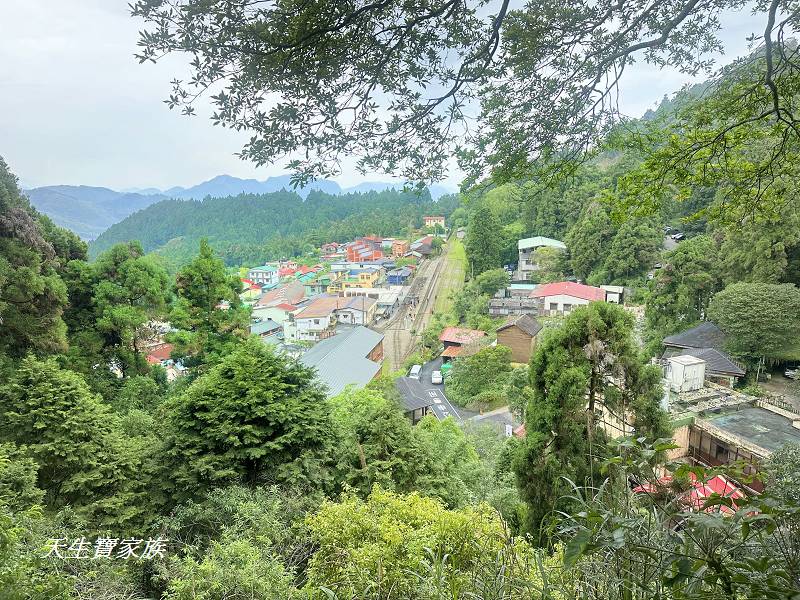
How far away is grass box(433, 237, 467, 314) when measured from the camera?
2830 centimetres

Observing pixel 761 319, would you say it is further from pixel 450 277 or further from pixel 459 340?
pixel 450 277

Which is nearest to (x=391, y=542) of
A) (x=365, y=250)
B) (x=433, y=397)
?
(x=433, y=397)

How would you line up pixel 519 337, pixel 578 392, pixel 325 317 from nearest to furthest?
pixel 578 392 < pixel 519 337 < pixel 325 317

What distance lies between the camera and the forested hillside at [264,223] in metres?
53.7

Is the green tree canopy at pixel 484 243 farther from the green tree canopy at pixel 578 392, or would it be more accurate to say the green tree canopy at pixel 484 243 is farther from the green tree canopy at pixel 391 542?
the green tree canopy at pixel 391 542

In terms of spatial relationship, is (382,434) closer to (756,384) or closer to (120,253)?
(120,253)

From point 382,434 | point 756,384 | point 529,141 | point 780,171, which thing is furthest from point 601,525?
point 756,384

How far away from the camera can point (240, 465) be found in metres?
4.84

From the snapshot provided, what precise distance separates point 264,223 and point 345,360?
1978 inches

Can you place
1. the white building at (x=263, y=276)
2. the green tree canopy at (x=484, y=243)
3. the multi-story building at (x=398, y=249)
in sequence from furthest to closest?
the white building at (x=263, y=276), the multi-story building at (x=398, y=249), the green tree canopy at (x=484, y=243)

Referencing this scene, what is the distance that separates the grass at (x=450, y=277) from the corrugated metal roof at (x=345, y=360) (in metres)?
7.24

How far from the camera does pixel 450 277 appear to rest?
34000 mm

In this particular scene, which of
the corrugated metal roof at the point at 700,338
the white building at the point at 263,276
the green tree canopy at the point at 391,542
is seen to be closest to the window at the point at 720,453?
the corrugated metal roof at the point at 700,338

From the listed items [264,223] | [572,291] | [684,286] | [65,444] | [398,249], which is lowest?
[572,291]
